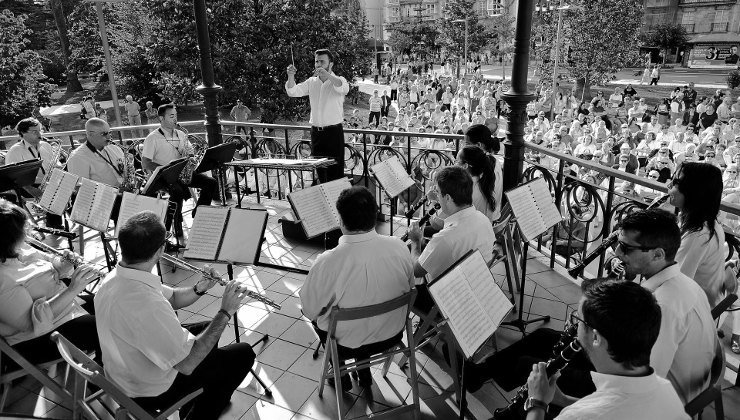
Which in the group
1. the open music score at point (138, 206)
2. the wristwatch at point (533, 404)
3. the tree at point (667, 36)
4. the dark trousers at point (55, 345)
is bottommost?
the dark trousers at point (55, 345)

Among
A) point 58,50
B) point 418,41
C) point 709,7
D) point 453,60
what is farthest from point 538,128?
point 709,7

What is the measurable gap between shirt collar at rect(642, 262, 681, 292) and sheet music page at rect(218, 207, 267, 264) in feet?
8.02

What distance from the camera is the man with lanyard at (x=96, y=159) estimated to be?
5770mm

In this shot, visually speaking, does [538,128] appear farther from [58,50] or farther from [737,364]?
[58,50]

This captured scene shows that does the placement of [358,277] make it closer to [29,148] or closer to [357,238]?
[357,238]

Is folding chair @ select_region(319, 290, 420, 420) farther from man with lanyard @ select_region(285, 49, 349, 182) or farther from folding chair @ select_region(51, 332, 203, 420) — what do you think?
man with lanyard @ select_region(285, 49, 349, 182)

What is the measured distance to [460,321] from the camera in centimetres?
267

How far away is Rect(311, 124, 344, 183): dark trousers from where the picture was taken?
6.54 metres

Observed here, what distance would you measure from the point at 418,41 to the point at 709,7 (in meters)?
27.3

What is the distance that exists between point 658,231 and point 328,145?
4617 mm

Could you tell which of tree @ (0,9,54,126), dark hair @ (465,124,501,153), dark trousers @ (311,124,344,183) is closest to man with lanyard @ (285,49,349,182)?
dark trousers @ (311,124,344,183)

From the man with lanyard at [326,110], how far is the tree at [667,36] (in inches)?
1858

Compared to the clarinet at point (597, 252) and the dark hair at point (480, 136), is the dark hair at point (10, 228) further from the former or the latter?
the dark hair at point (480, 136)

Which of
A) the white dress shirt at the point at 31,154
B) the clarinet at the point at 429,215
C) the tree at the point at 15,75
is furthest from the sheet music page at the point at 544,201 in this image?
the tree at the point at 15,75
